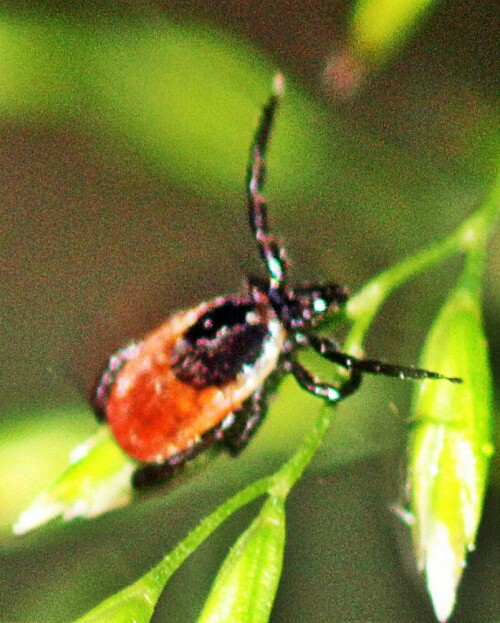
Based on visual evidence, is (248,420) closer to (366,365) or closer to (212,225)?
(366,365)

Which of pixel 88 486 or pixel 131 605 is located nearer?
pixel 131 605

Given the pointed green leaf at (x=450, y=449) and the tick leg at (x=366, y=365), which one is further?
the tick leg at (x=366, y=365)

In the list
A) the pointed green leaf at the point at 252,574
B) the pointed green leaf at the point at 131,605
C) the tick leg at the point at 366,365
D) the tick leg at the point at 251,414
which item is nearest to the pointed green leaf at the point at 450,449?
the tick leg at the point at 366,365

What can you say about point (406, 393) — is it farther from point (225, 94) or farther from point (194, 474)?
point (225, 94)

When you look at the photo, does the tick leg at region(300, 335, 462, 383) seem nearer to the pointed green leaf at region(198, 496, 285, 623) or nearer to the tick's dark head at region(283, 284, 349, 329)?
the tick's dark head at region(283, 284, 349, 329)

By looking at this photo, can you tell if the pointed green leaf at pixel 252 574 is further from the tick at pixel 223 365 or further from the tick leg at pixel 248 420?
the tick leg at pixel 248 420

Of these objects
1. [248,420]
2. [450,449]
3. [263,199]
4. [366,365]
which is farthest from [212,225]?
[450,449]
